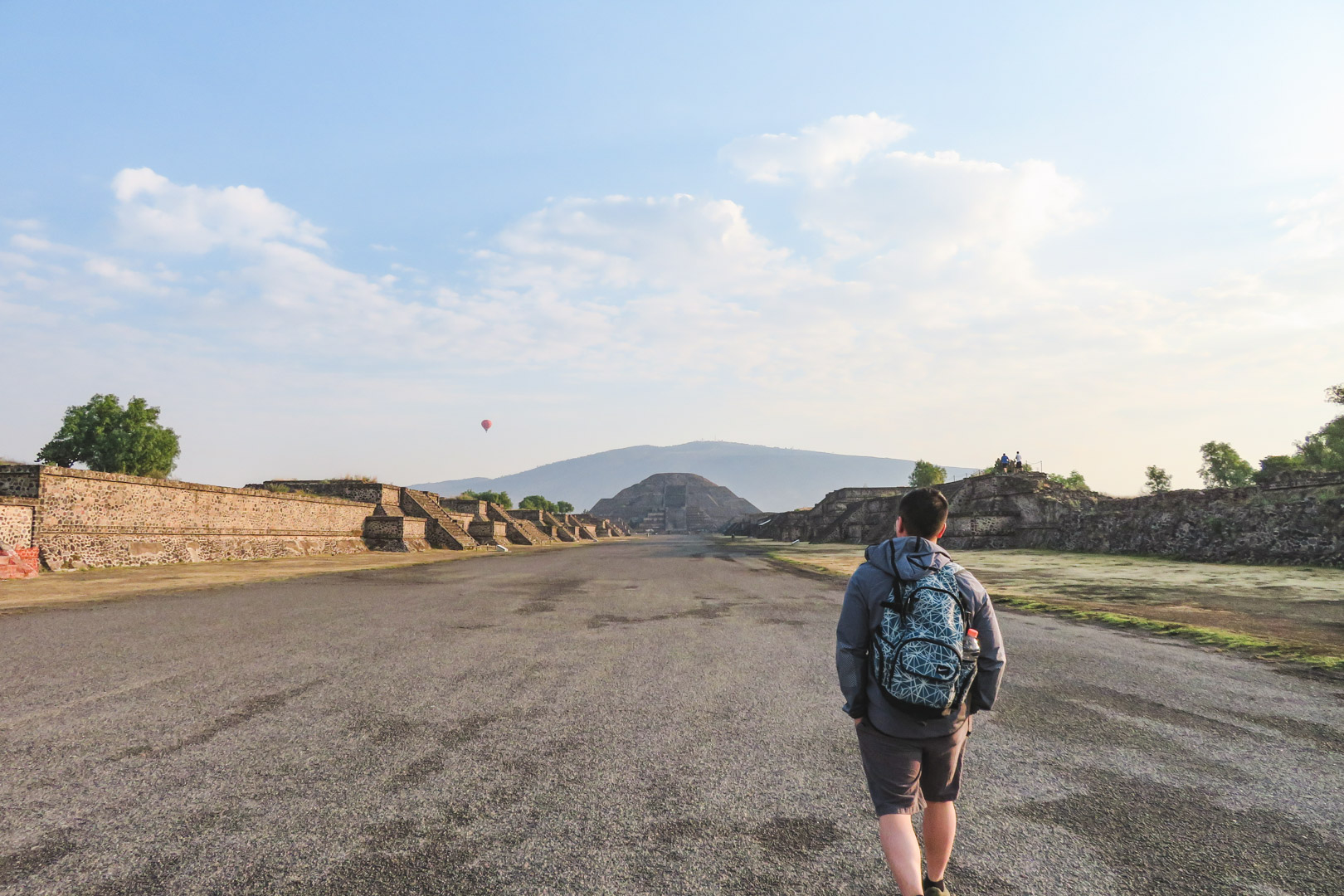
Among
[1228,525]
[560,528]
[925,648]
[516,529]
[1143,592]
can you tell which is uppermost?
[925,648]

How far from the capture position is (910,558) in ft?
9.78

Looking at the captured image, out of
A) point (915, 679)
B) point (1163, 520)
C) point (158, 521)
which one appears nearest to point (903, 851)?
point (915, 679)

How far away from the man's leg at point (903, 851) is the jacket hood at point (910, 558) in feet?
3.53

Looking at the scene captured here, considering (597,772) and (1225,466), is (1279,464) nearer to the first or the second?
(1225,466)

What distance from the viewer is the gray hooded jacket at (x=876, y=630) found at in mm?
2914

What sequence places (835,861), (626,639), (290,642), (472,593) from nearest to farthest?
(835,861)
(290,642)
(626,639)
(472,593)

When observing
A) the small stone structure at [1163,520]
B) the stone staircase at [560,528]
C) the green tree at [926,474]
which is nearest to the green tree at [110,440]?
the stone staircase at [560,528]

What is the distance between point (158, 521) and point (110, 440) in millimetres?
36951

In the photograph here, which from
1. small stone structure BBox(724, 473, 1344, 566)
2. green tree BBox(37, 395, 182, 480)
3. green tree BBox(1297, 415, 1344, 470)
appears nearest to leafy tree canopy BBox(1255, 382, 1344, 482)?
green tree BBox(1297, 415, 1344, 470)

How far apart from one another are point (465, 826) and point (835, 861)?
6.88 feet

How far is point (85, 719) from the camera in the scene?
521 centimetres

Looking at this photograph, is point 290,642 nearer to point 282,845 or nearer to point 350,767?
point 350,767

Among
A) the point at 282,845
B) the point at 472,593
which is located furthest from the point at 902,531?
the point at 472,593

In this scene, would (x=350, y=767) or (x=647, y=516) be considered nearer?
(x=350, y=767)
